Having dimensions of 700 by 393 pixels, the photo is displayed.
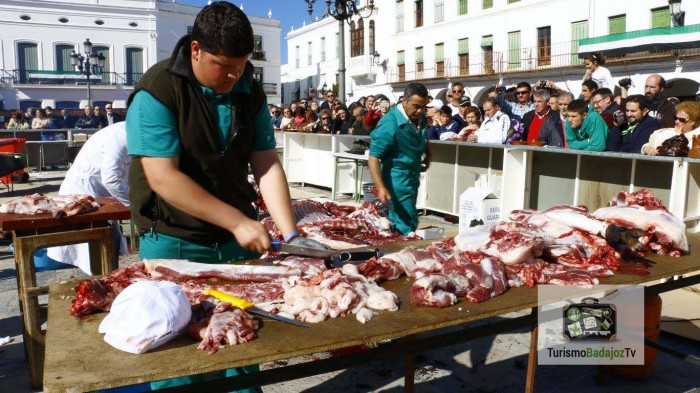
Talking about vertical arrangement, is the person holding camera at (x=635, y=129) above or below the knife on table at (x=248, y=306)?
above

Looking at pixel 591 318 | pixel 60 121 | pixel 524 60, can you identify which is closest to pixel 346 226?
pixel 591 318

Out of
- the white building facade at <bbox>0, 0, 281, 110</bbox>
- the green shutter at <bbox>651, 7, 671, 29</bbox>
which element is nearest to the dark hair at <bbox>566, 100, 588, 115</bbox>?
the green shutter at <bbox>651, 7, 671, 29</bbox>

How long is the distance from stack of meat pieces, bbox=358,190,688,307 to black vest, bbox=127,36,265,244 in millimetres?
823

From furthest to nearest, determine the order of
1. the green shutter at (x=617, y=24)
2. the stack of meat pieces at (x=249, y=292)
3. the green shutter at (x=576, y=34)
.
Result: the green shutter at (x=576, y=34)
the green shutter at (x=617, y=24)
the stack of meat pieces at (x=249, y=292)

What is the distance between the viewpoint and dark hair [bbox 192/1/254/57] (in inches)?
104

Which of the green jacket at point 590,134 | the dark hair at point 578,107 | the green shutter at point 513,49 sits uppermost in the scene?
the green shutter at point 513,49

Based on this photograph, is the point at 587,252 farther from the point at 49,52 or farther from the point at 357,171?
the point at 49,52

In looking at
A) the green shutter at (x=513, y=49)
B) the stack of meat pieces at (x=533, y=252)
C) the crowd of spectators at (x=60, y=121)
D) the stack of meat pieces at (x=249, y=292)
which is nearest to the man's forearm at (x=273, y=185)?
the stack of meat pieces at (x=249, y=292)

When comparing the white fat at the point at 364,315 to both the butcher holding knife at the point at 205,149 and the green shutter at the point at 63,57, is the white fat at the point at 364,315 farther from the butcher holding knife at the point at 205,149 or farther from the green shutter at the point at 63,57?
the green shutter at the point at 63,57

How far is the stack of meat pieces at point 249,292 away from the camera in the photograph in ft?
7.52

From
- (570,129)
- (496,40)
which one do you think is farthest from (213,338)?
(496,40)

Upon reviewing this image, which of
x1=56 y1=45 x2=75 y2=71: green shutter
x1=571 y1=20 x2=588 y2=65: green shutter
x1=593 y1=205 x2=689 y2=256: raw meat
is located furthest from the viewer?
x1=56 y1=45 x2=75 y2=71: green shutter

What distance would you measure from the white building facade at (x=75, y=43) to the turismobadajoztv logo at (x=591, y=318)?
170 ft

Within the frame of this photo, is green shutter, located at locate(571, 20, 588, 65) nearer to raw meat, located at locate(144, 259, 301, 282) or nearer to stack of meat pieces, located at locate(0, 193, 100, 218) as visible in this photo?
stack of meat pieces, located at locate(0, 193, 100, 218)
